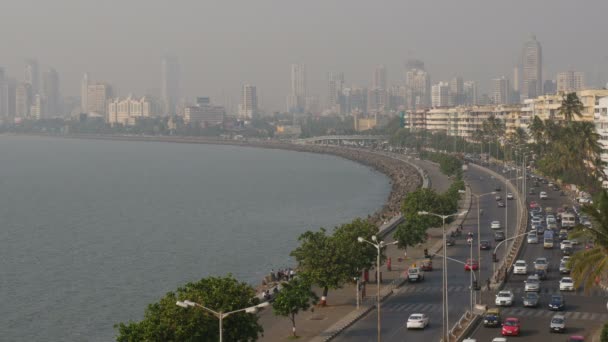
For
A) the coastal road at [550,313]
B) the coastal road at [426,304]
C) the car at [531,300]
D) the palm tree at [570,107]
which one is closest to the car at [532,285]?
the coastal road at [550,313]

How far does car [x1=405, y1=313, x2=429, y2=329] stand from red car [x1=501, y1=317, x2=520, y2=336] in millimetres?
3015

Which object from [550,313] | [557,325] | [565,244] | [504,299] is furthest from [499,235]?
[557,325]

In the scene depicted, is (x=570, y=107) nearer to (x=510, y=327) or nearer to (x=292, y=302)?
(x=510, y=327)

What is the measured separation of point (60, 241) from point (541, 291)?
153 ft

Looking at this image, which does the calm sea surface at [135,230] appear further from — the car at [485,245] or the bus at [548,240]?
the bus at [548,240]

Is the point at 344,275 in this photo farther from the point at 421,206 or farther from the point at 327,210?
the point at 327,210

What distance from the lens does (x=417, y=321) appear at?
36094mm

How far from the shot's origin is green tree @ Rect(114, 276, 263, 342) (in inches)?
1096

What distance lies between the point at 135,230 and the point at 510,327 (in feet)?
183

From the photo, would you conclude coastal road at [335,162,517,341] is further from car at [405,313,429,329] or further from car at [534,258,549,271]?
car at [534,258,549,271]

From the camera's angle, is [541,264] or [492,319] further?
[541,264]

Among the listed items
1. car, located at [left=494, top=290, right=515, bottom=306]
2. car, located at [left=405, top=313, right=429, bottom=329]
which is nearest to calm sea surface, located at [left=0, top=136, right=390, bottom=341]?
car, located at [left=405, top=313, right=429, bottom=329]

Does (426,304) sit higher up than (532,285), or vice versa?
(532,285)

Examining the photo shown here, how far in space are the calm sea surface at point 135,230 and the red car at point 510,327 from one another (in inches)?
754
